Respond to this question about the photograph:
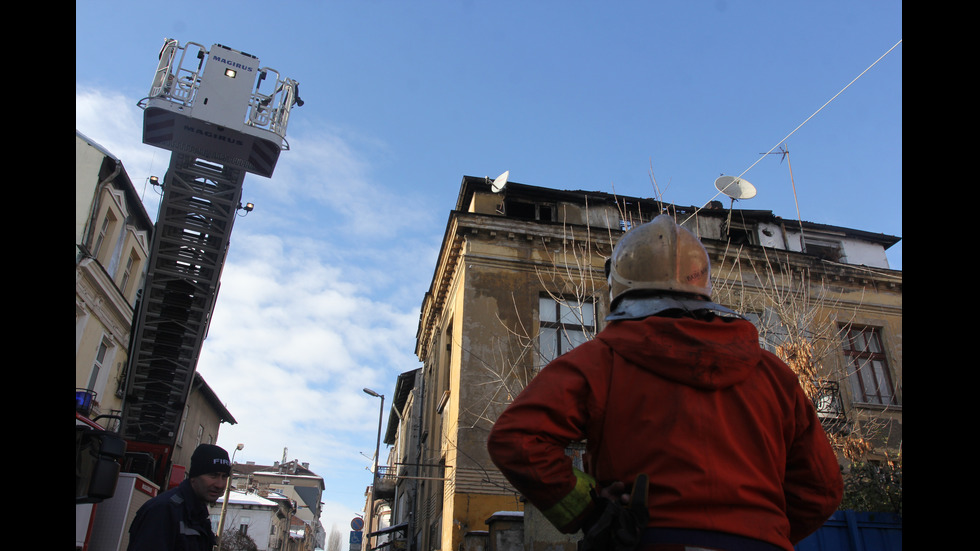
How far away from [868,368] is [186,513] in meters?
17.9

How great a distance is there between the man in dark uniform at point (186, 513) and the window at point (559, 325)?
10.6m

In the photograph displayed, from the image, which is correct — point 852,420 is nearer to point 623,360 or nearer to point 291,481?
point 623,360

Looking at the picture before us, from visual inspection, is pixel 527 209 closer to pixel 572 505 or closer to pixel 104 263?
pixel 104 263

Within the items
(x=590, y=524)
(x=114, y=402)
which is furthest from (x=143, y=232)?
(x=590, y=524)

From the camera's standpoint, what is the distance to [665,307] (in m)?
2.23

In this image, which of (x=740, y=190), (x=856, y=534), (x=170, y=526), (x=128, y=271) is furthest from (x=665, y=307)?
(x=128, y=271)

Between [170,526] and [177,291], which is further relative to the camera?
[177,291]

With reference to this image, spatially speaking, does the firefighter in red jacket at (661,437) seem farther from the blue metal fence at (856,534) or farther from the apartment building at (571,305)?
the apartment building at (571,305)

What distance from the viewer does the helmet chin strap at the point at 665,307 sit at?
7.35 ft

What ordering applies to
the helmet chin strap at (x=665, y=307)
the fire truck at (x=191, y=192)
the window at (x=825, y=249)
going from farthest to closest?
the window at (x=825, y=249), the fire truck at (x=191, y=192), the helmet chin strap at (x=665, y=307)

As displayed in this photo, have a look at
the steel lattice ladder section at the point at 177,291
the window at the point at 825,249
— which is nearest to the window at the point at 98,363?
the steel lattice ladder section at the point at 177,291

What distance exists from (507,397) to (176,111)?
8667mm

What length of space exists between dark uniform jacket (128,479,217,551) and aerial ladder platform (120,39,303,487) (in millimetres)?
6240
